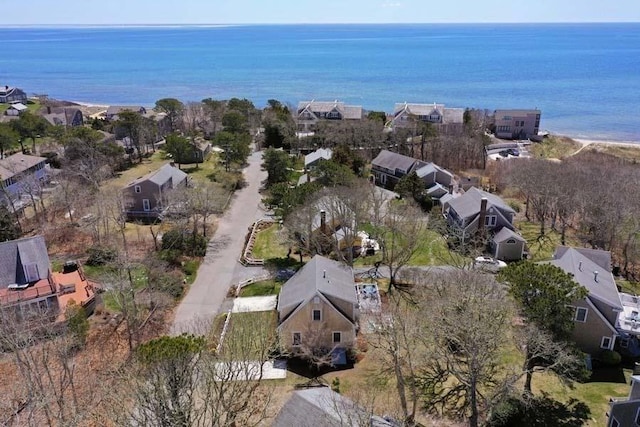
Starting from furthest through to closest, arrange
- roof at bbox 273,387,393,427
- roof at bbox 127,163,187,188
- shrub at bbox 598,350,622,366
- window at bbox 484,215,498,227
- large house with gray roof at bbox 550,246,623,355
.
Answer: roof at bbox 127,163,187,188 → window at bbox 484,215,498,227 → large house with gray roof at bbox 550,246,623,355 → shrub at bbox 598,350,622,366 → roof at bbox 273,387,393,427

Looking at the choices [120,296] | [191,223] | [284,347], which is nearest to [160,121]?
[191,223]

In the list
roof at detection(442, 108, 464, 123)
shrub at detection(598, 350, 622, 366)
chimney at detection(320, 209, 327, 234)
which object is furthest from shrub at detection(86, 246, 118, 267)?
roof at detection(442, 108, 464, 123)

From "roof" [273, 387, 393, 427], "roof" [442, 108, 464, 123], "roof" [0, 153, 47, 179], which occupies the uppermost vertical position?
"roof" [442, 108, 464, 123]

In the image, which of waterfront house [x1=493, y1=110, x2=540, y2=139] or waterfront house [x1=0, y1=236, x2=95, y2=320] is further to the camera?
waterfront house [x1=493, y1=110, x2=540, y2=139]

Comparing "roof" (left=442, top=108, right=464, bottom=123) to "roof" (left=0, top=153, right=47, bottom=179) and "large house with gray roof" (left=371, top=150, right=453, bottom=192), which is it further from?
"roof" (left=0, top=153, right=47, bottom=179)

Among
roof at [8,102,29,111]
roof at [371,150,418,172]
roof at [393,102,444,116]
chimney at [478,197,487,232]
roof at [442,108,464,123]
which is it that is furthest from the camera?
roof at [8,102,29,111]

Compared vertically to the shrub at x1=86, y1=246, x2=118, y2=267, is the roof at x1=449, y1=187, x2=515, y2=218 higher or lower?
higher

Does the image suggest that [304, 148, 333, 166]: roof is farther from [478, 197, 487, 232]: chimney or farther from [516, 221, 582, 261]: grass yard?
[516, 221, 582, 261]: grass yard
